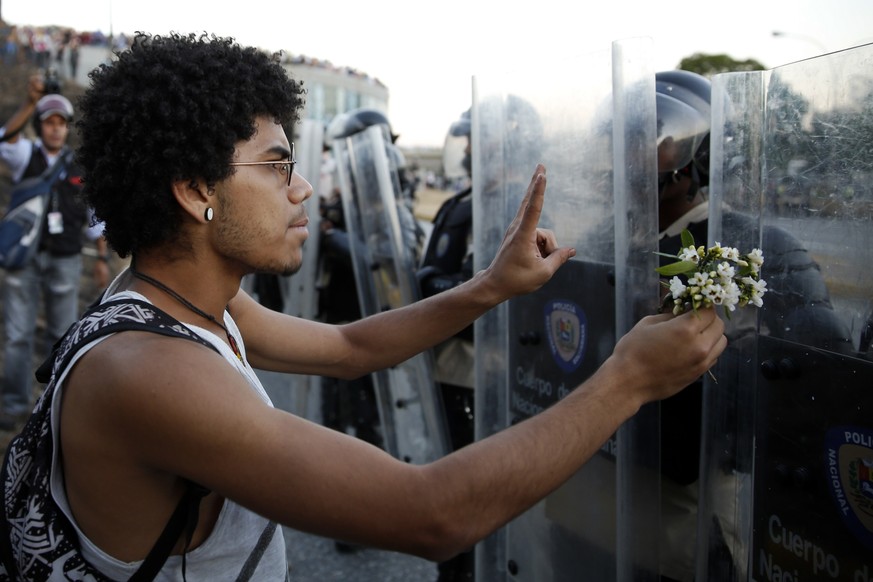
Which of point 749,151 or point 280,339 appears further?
point 280,339

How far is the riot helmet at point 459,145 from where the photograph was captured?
4.45 metres

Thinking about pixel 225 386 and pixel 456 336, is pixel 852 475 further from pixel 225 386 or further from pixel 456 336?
pixel 456 336

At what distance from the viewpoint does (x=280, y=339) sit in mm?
1964

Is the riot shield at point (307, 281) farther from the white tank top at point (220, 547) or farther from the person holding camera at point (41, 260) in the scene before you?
the white tank top at point (220, 547)

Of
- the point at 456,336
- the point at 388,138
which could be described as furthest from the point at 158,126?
the point at 388,138

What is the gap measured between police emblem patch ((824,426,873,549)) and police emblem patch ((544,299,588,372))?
31.4 inches

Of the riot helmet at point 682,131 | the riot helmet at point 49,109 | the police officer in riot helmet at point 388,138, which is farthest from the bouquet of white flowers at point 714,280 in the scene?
the riot helmet at point 49,109

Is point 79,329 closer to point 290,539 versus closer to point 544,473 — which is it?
point 544,473

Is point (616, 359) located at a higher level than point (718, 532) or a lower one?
higher

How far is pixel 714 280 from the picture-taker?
4.40 ft

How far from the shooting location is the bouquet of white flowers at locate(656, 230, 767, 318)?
1312mm

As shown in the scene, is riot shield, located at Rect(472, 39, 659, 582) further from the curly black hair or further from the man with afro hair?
the curly black hair

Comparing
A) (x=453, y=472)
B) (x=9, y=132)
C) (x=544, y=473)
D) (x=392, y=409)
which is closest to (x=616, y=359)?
(x=544, y=473)

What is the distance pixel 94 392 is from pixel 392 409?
8.77ft
